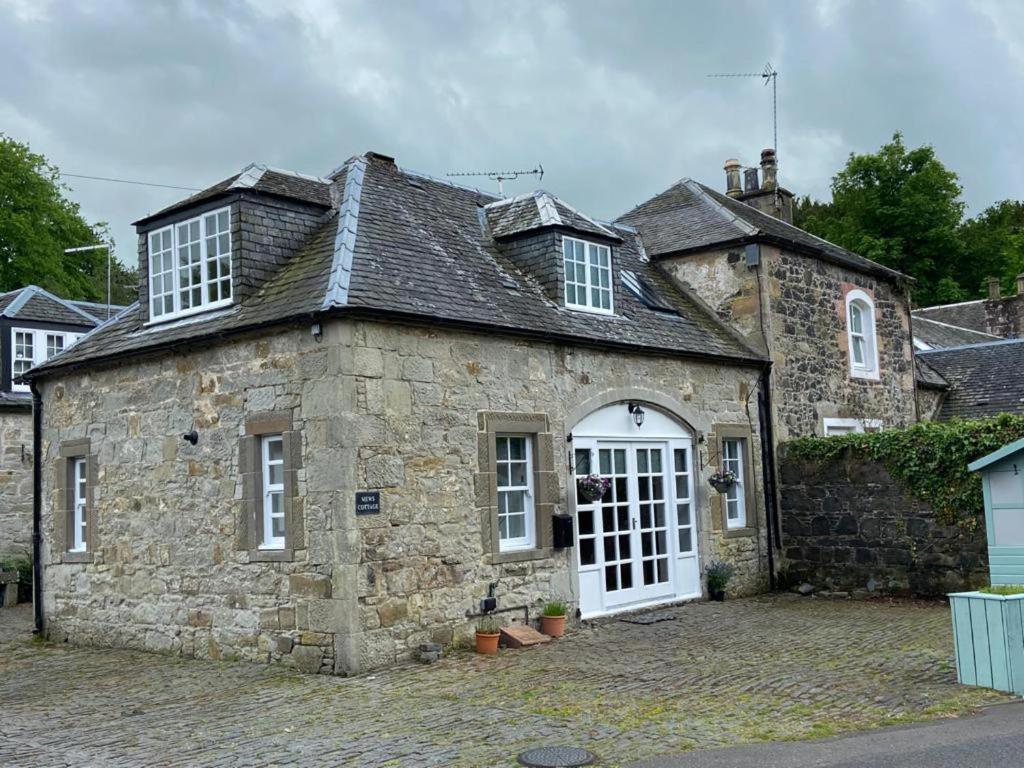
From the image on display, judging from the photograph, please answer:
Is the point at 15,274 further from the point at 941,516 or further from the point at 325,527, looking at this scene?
the point at 941,516

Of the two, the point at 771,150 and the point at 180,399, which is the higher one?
the point at 771,150

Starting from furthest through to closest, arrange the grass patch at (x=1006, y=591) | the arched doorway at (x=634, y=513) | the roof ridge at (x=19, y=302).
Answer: the roof ridge at (x=19, y=302) → the arched doorway at (x=634, y=513) → the grass patch at (x=1006, y=591)

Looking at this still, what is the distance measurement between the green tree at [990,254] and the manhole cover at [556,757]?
136ft

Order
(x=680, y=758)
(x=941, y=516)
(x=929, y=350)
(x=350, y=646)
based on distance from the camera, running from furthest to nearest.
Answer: (x=929, y=350) < (x=941, y=516) < (x=350, y=646) < (x=680, y=758)

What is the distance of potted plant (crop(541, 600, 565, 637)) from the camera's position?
12.4m

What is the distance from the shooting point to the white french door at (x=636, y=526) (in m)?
13.7

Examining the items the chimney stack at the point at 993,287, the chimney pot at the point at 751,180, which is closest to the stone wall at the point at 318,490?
the chimney pot at the point at 751,180

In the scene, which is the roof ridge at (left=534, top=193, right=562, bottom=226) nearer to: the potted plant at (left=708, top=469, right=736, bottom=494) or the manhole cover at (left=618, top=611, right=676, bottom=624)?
the potted plant at (left=708, top=469, right=736, bottom=494)

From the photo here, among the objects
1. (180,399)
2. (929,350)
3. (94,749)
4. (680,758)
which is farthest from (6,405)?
(929,350)

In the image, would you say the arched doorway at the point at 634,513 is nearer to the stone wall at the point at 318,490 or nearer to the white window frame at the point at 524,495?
the stone wall at the point at 318,490

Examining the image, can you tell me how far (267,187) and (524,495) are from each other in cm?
510

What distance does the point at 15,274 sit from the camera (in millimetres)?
35000

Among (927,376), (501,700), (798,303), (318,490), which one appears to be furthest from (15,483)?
(927,376)

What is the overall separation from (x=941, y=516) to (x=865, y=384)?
201 inches
